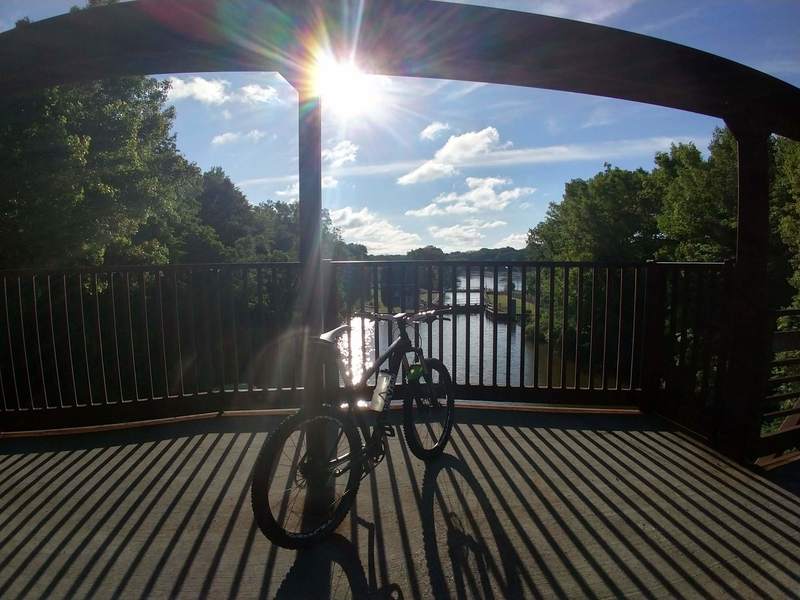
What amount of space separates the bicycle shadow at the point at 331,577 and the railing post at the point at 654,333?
2.50 m

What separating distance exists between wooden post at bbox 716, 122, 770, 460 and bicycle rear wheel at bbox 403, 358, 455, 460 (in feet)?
5.32

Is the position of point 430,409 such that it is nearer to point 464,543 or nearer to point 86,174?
point 464,543

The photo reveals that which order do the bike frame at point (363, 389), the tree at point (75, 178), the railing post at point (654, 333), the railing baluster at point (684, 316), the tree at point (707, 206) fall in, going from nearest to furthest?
the bike frame at point (363, 389)
the railing baluster at point (684, 316)
the railing post at point (654, 333)
the tree at point (75, 178)
the tree at point (707, 206)

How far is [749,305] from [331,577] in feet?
8.85

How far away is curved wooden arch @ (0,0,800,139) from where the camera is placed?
2158mm

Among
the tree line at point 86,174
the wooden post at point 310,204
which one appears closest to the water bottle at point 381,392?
the wooden post at point 310,204

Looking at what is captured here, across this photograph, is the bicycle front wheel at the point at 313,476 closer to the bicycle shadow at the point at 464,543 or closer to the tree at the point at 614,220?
the bicycle shadow at the point at 464,543

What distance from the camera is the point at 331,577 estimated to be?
72.8 inches

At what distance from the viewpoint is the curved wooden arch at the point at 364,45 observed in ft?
7.08

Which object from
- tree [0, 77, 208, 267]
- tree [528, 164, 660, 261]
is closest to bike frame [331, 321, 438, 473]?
tree [0, 77, 208, 267]

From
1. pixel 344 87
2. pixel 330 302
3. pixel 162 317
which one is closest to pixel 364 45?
pixel 344 87

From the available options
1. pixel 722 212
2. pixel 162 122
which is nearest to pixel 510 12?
pixel 162 122

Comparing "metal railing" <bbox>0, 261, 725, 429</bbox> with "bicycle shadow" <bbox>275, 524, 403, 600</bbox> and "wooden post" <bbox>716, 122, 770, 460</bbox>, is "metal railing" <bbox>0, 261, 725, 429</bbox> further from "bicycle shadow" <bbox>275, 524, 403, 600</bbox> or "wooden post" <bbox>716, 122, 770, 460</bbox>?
"bicycle shadow" <bbox>275, 524, 403, 600</bbox>

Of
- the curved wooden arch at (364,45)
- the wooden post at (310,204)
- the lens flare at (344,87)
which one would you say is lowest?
the wooden post at (310,204)
